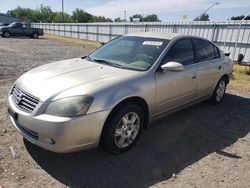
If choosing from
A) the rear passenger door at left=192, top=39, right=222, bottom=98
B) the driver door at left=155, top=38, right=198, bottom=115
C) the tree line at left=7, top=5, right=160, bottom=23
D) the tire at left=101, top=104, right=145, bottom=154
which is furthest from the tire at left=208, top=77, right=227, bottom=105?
the tree line at left=7, top=5, right=160, bottom=23

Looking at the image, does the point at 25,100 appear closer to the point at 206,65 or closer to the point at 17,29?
the point at 206,65

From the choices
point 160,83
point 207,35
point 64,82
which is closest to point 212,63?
point 160,83

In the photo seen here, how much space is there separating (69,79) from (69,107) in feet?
1.90

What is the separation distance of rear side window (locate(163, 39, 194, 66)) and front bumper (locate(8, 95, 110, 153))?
5.55 ft

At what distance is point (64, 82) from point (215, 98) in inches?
151

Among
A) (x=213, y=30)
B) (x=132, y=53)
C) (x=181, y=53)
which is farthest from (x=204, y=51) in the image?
(x=213, y=30)

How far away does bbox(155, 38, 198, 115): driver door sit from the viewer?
3.93 metres

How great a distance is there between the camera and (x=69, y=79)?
132 inches

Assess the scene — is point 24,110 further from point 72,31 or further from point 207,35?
point 72,31

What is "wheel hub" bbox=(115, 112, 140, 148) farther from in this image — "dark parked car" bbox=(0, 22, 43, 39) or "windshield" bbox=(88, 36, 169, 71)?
"dark parked car" bbox=(0, 22, 43, 39)

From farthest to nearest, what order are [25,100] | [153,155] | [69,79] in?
[153,155] → [69,79] → [25,100]

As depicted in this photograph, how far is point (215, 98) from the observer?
5.80 metres

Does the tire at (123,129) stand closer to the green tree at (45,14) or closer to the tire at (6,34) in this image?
the tire at (6,34)

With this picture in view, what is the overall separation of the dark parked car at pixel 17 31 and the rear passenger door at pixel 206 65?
87.4 ft
